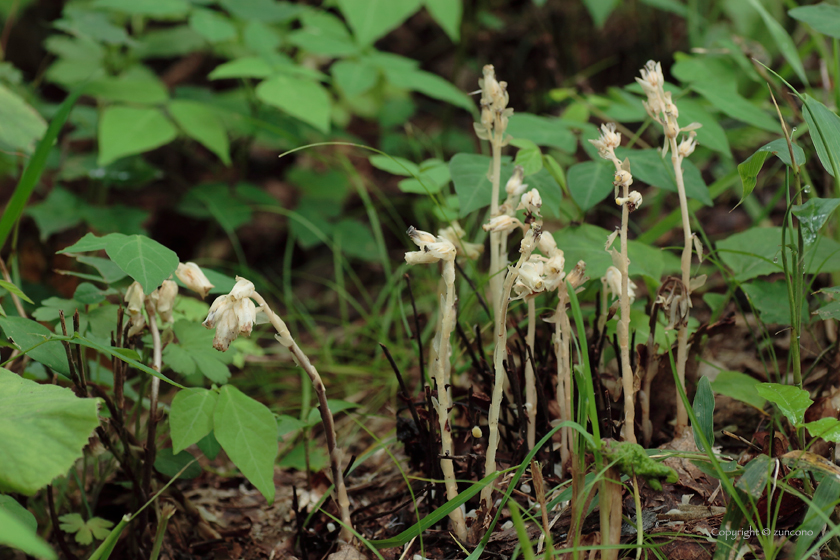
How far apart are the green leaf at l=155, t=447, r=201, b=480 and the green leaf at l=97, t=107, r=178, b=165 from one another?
1196mm

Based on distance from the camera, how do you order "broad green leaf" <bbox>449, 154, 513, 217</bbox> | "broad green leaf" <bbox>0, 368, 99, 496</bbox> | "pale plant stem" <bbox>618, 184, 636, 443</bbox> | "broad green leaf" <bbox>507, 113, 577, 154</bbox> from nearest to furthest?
1. "broad green leaf" <bbox>0, 368, 99, 496</bbox>
2. "pale plant stem" <bbox>618, 184, 636, 443</bbox>
3. "broad green leaf" <bbox>449, 154, 513, 217</bbox>
4. "broad green leaf" <bbox>507, 113, 577, 154</bbox>

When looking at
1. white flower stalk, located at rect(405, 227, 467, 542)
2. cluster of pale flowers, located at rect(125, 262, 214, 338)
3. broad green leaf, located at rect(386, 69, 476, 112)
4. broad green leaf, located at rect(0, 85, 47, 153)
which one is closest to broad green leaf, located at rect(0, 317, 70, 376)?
cluster of pale flowers, located at rect(125, 262, 214, 338)

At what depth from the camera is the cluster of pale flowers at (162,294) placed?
100cm

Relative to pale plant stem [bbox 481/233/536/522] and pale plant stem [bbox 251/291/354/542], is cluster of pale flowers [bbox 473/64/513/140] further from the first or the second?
pale plant stem [bbox 251/291/354/542]

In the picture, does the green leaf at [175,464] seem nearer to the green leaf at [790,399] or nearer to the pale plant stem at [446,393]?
the pale plant stem at [446,393]

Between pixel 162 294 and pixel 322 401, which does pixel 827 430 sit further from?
pixel 162 294

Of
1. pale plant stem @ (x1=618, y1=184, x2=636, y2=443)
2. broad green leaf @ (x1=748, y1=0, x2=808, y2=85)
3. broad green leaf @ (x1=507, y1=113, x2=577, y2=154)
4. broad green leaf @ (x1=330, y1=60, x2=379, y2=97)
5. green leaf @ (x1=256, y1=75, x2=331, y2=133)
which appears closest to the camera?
pale plant stem @ (x1=618, y1=184, x2=636, y2=443)

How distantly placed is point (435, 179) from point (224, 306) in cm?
76

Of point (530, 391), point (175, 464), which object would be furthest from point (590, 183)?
point (175, 464)

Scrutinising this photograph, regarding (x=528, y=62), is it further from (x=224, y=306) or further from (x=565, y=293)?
(x=224, y=306)

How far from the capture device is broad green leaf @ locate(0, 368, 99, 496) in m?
0.73

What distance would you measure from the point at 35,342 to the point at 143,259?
0.84 ft

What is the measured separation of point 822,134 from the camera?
2.99 feet

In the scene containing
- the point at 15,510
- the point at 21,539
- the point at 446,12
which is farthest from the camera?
the point at 446,12
